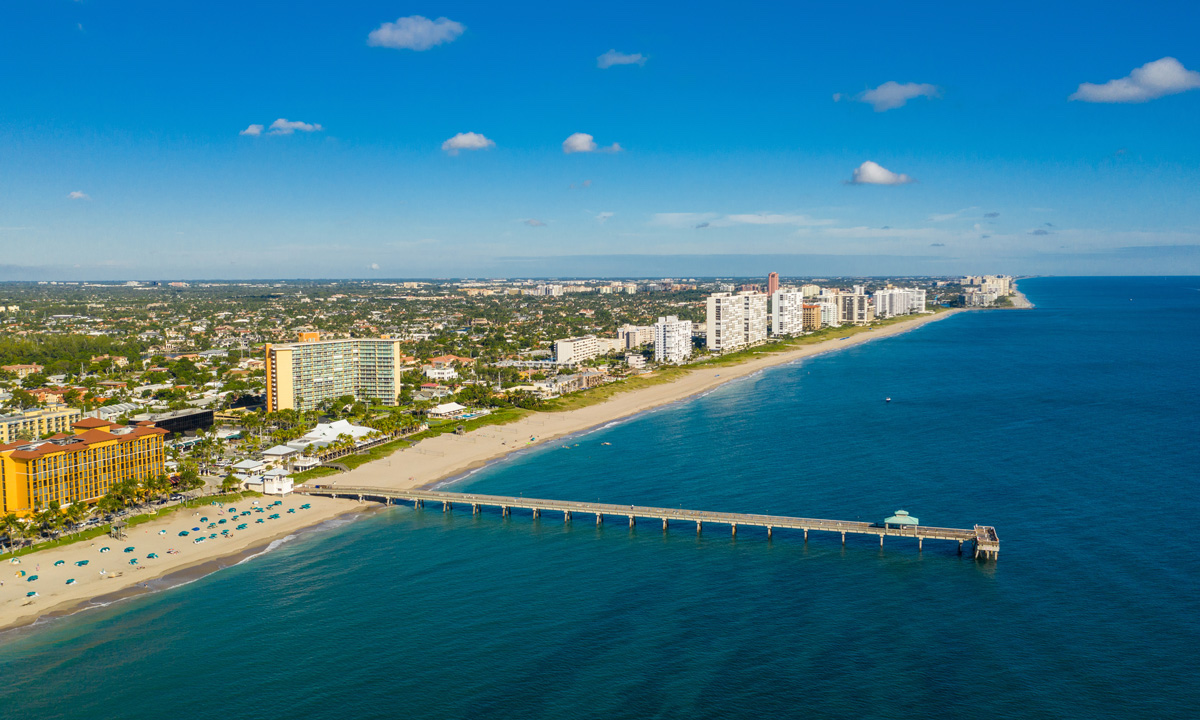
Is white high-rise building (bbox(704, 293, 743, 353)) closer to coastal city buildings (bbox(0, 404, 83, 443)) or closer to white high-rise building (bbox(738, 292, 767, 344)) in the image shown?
white high-rise building (bbox(738, 292, 767, 344))

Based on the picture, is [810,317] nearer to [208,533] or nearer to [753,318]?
[753,318]

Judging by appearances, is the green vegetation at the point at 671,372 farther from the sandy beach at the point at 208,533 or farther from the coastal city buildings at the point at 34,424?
the coastal city buildings at the point at 34,424

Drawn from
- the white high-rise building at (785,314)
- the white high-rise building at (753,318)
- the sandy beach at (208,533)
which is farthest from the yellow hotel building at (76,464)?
the white high-rise building at (785,314)

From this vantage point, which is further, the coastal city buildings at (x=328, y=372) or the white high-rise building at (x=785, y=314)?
the white high-rise building at (x=785, y=314)

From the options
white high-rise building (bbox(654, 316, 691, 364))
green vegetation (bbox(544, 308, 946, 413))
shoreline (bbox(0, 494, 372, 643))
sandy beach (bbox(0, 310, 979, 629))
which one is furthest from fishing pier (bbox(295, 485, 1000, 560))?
white high-rise building (bbox(654, 316, 691, 364))

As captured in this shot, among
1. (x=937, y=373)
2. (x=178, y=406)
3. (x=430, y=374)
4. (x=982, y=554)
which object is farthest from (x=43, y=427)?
(x=937, y=373)

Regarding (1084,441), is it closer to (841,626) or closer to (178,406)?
(841,626)

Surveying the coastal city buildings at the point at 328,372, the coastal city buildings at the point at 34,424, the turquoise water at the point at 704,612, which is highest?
the coastal city buildings at the point at 328,372
